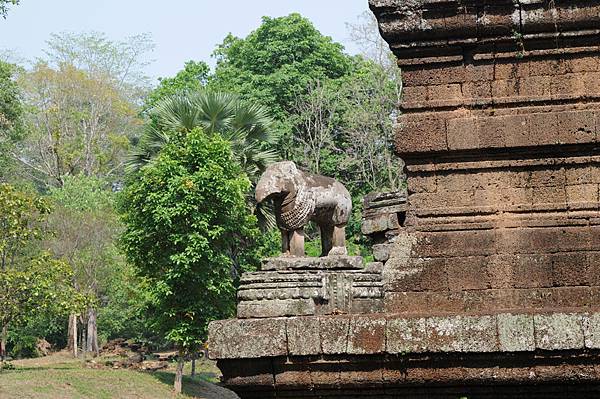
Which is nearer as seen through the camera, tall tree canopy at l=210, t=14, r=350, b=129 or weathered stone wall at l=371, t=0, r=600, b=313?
weathered stone wall at l=371, t=0, r=600, b=313

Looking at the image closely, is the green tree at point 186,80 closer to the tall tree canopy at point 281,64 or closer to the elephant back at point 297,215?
the tall tree canopy at point 281,64

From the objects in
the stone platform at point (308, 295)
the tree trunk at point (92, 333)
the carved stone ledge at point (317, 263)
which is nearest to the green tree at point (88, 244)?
the tree trunk at point (92, 333)

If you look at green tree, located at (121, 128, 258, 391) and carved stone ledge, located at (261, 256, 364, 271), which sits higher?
green tree, located at (121, 128, 258, 391)

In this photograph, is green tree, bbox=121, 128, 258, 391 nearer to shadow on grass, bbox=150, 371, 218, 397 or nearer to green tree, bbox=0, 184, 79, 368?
shadow on grass, bbox=150, 371, 218, 397

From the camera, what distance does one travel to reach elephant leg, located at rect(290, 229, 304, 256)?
10.9m

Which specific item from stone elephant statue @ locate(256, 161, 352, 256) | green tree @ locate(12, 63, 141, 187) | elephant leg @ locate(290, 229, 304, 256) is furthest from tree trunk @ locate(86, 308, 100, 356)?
elephant leg @ locate(290, 229, 304, 256)

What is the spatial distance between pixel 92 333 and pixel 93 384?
12.9 metres

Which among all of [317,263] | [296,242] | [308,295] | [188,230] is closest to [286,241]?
[296,242]

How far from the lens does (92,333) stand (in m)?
37.8

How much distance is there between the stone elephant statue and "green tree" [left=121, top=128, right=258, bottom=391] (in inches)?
486

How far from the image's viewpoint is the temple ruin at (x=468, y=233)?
4980mm

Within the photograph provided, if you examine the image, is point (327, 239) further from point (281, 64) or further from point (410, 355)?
point (281, 64)

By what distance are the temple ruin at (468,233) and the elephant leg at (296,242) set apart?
5137mm

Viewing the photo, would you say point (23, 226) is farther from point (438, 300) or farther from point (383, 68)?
point (438, 300)
